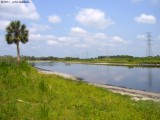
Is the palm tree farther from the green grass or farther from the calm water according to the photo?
the green grass

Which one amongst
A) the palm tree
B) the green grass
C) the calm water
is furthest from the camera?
the palm tree

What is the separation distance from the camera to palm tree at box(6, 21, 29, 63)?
68.8 metres

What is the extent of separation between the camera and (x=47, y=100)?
15.8 metres

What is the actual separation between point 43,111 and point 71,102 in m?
3.16

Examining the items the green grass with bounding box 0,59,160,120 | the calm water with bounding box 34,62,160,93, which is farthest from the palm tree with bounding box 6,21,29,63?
the green grass with bounding box 0,59,160,120

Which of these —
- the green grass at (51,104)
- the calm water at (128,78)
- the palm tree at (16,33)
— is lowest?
the calm water at (128,78)

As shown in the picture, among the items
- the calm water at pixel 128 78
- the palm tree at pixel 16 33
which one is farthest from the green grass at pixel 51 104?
the palm tree at pixel 16 33

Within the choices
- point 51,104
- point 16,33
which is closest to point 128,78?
point 16,33

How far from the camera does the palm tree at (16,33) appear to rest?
68.8m

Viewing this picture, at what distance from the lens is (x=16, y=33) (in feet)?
226

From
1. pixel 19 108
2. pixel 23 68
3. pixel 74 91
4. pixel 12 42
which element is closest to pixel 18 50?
pixel 12 42

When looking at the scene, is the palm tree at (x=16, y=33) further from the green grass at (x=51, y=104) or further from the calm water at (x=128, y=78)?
the green grass at (x=51, y=104)

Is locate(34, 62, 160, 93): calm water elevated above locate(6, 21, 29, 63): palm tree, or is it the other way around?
locate(6, 21, 29, 63): palm tree

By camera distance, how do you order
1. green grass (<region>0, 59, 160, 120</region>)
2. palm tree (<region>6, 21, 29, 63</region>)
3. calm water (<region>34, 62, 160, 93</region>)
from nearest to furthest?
green grass (<region>0, 59, 160, 120</region>) < calm water (<region>34, 62, 160, 93</region>) < palm tree (<region>6, 21, 29, 63</region>)
